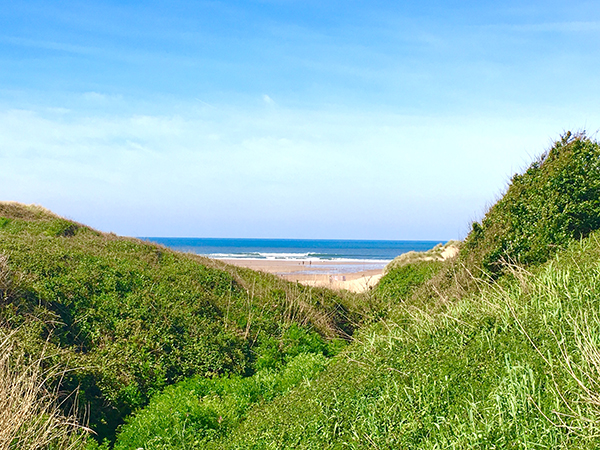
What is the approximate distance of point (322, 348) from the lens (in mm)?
11648

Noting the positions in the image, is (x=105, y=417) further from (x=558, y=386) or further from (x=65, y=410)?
(x=558, y=386)

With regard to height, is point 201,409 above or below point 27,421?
below

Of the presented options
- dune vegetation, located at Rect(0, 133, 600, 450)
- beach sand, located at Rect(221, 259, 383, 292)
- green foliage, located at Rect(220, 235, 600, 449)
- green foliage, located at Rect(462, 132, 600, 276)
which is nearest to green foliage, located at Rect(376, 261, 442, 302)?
beach sand, located at Rect(221, 259, 383, 292)

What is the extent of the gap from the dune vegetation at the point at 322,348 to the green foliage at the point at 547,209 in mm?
28

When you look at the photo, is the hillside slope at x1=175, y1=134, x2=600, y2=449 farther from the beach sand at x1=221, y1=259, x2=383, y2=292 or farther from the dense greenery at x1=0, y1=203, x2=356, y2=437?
the beach sand at x1=221, y1=259, x2=383, y2=292

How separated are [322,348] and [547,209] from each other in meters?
5.64

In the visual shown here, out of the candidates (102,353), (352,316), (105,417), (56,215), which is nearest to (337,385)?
(105,417)

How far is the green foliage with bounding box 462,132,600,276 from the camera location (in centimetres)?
934

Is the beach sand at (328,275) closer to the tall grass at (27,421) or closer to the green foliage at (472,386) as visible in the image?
the green foliage at (472,386)

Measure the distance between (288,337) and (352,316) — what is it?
160 inches

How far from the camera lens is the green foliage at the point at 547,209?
9.34 meters

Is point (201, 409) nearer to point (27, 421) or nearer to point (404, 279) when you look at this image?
point (27, 421)

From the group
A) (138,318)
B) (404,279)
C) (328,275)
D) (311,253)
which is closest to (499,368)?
(138,318)

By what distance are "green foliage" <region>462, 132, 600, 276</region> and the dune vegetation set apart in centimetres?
3
